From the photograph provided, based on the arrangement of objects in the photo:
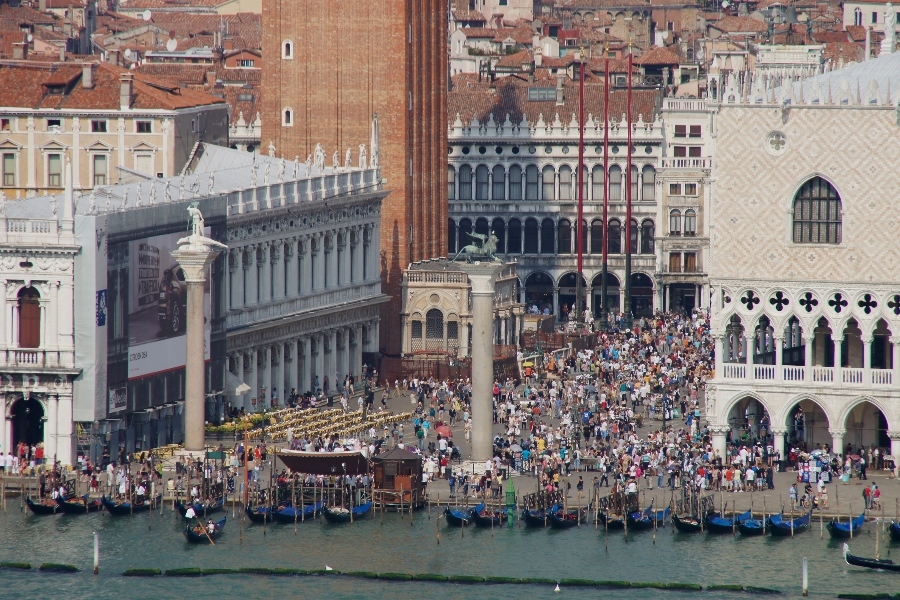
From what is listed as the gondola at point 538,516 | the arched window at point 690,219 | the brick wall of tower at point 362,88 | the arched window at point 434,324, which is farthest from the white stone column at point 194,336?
the arched window at point 690,219

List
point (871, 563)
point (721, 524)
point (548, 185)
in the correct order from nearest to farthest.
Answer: point (871, 563), point (721, 524), point (548, 185)

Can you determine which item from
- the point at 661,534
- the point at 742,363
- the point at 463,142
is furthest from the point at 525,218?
the point at 661,534

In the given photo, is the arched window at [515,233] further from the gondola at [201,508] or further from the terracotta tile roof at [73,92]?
the gondola at [201,508]

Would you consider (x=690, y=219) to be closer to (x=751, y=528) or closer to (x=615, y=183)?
(x=615, y=183)

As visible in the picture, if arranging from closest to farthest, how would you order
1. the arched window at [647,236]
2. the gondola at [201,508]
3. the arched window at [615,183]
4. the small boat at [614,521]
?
1. the small boat at [614,521]
2. the gondola at [201,508]
3. the arched window at [647,236]
4. the arched window at [615,183]

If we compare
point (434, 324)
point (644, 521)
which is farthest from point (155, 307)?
point (434, 324)
